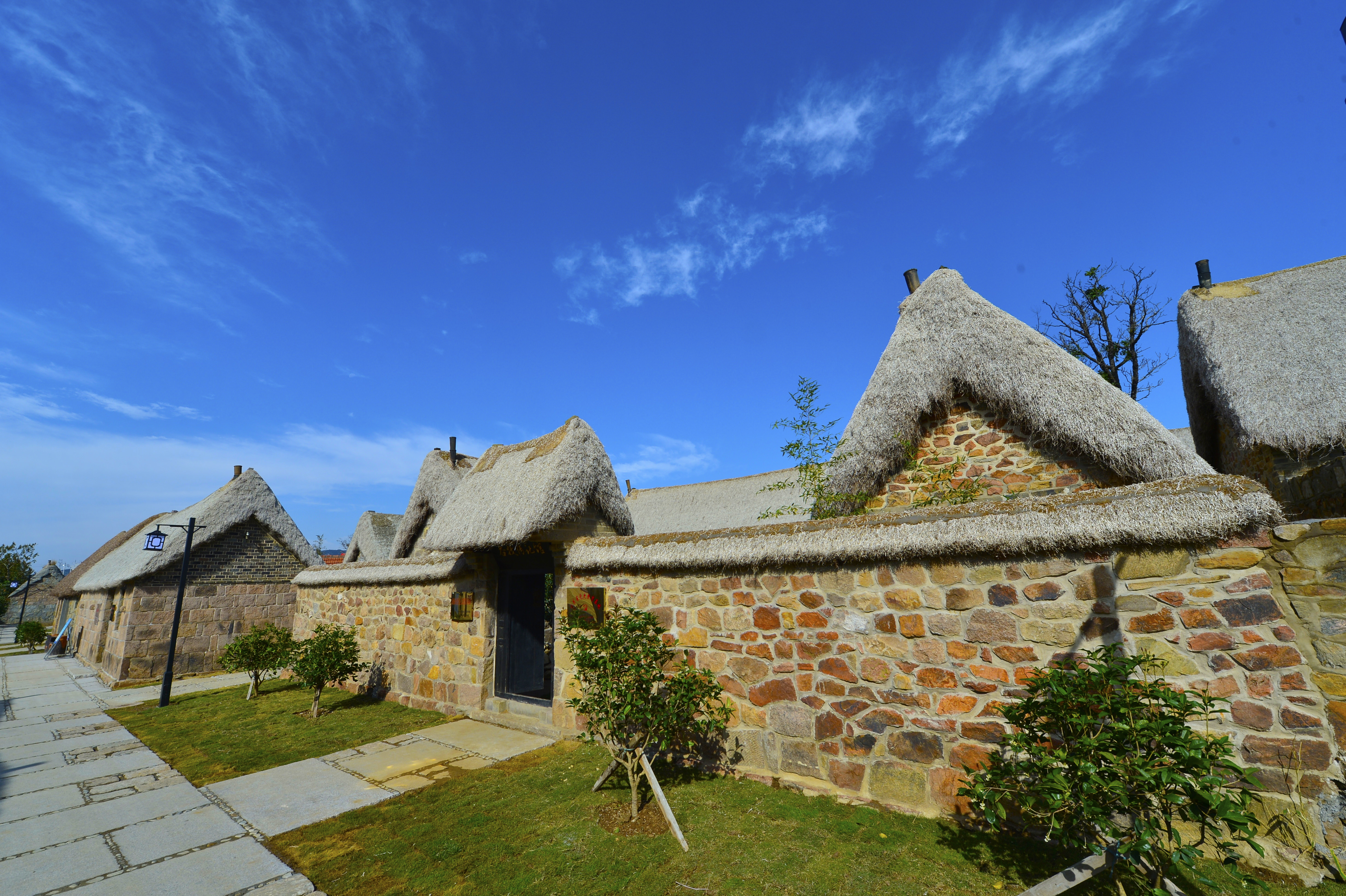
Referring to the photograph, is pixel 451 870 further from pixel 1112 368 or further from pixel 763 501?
pixel 1112 368

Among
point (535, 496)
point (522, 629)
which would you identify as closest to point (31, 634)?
point (522, 629)

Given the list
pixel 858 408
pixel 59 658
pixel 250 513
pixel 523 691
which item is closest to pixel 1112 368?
pixel 858 408

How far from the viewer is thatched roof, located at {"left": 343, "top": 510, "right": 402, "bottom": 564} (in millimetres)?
17781

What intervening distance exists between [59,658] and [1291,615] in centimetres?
2913

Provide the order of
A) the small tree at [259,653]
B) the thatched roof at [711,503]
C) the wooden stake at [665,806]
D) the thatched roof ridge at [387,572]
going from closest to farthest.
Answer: the wooden stake at [665,806] → the thatched roof ridge at [387,572] → the small tree at [259,653] → the thatched roof at [711,503]

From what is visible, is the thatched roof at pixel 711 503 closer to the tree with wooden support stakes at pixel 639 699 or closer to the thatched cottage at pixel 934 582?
the thatched cottage at pixel 934 582

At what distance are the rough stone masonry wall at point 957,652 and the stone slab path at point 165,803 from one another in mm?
3195

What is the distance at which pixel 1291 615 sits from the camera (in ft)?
10.5

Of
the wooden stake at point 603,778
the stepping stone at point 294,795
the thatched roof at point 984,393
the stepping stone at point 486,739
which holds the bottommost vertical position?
the stepping stone at point 486,739

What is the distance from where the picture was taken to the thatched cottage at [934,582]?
3.23 metres

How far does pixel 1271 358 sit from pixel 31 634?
3664 centimetres

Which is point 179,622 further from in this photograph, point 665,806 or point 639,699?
point 665,806

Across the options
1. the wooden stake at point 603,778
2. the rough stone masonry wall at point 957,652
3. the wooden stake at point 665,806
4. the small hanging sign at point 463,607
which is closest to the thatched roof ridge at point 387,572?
the small hanging sign at point 463,607

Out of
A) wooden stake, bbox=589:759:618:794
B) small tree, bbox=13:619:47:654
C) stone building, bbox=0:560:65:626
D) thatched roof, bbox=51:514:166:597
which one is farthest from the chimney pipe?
stone building, bbox=0:560:65:626
